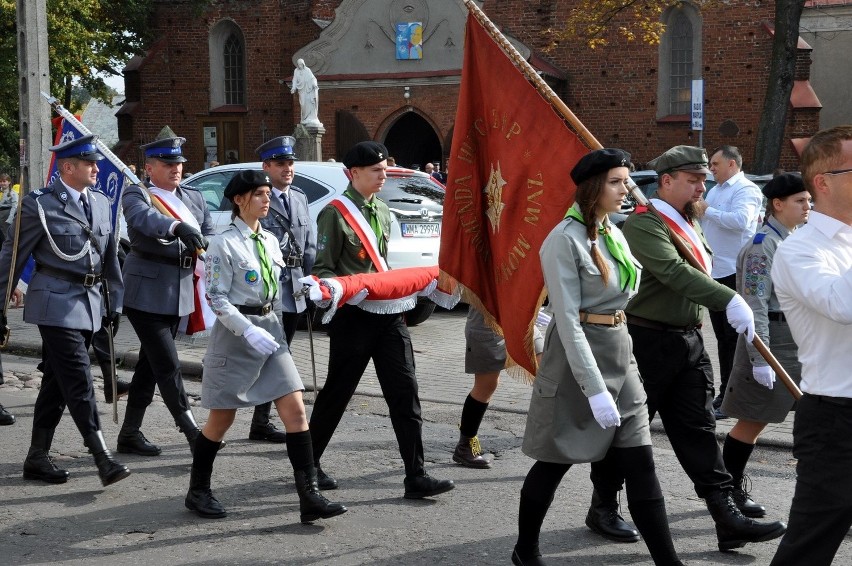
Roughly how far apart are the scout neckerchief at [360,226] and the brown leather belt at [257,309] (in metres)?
0.61

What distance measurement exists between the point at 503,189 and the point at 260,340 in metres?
1.44

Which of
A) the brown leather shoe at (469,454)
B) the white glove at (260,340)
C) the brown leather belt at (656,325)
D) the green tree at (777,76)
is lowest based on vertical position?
the brown leather shoe at (469,454)

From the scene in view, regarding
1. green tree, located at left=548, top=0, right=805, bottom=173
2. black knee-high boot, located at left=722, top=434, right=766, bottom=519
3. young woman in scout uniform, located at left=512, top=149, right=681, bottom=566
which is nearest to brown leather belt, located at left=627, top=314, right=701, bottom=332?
young woman in scout uniform, located at left=512, top=149, right=681, bottom=566

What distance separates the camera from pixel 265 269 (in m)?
6.05

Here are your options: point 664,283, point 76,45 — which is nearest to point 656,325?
point 664,283

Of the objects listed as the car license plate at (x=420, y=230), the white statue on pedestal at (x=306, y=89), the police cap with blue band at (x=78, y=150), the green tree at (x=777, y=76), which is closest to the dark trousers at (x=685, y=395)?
the police cap with blue band at (x=78, y=150)

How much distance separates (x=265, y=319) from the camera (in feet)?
19.8

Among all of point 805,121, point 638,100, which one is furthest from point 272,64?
point 805,121

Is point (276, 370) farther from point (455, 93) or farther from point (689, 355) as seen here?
point (455, 93)

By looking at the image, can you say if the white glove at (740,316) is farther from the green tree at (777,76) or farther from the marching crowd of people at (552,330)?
the green tree at (777,76)

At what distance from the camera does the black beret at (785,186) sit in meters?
6.01

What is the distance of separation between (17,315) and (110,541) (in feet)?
31.6

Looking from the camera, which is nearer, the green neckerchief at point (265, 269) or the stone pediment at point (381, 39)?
the green neckerchief at point (265, 269)

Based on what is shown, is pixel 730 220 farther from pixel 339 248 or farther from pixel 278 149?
pixel 339 248
